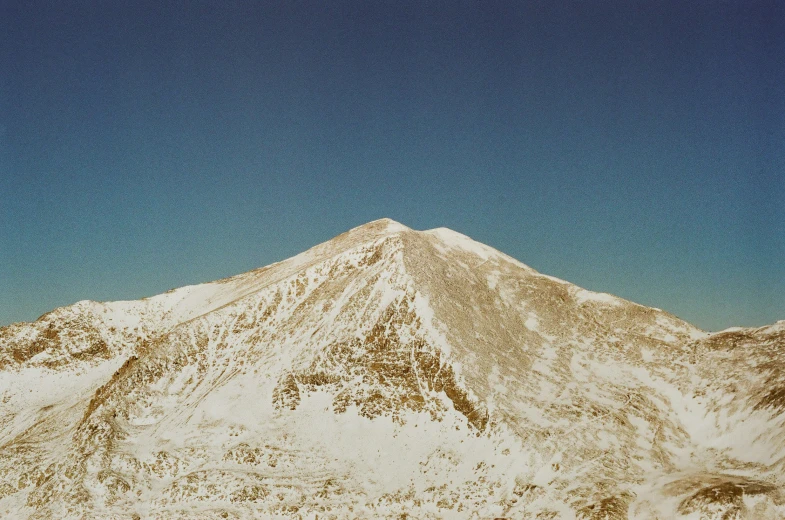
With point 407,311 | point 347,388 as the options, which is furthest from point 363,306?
point 347,388

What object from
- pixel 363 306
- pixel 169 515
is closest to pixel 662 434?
pixel 363 306

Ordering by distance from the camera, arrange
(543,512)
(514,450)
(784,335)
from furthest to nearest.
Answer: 1. (784,335)
2. (514,450)
3. (543,512)

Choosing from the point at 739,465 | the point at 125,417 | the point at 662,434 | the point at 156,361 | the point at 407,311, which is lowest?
the point at 739,465

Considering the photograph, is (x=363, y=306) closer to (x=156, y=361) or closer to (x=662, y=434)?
(x=156, y=361)

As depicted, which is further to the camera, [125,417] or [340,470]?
[125,417]

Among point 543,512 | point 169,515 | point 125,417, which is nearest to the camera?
point 543,512

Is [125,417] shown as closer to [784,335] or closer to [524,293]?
[524,293]

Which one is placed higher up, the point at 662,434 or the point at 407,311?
the point at 407,311
